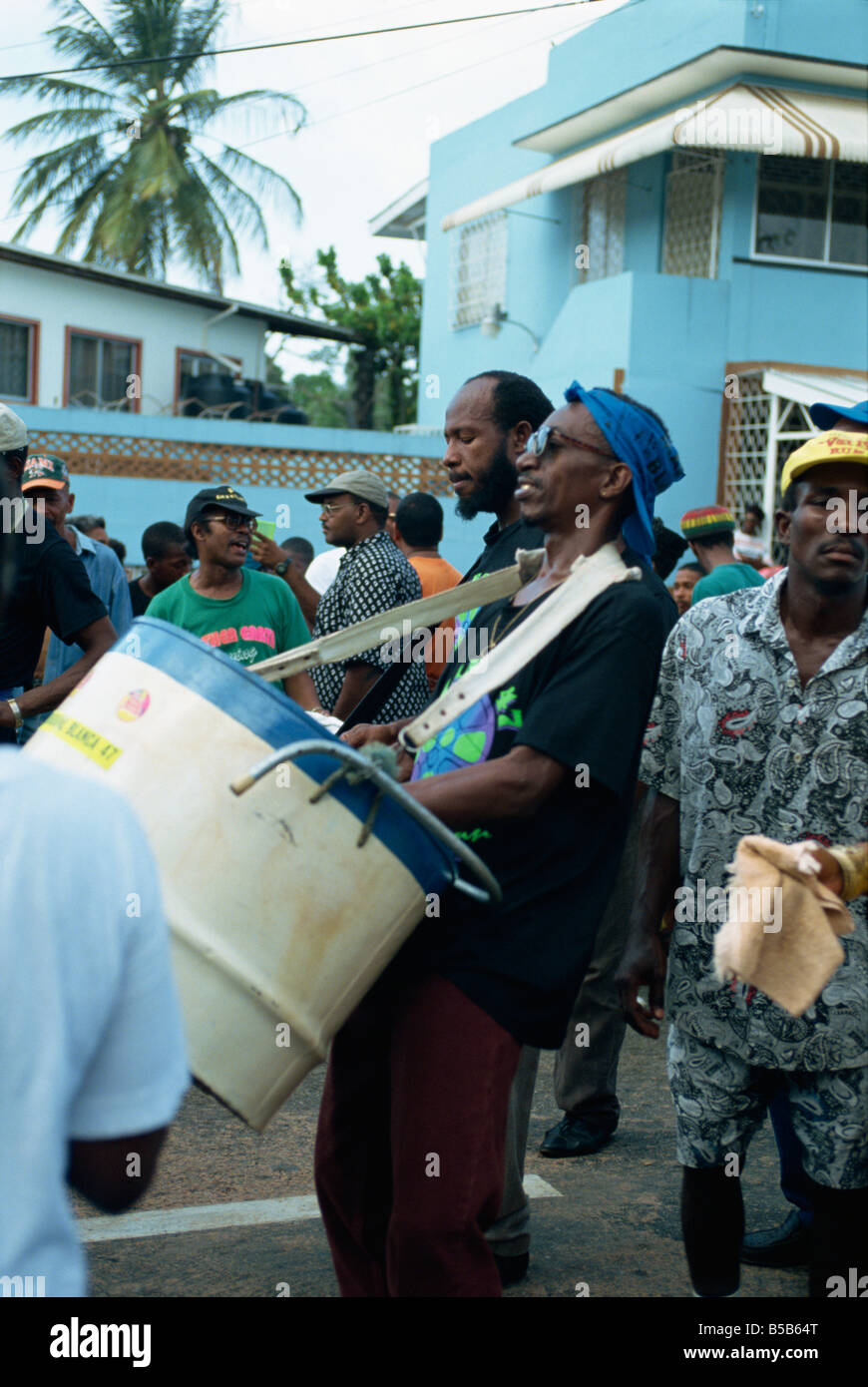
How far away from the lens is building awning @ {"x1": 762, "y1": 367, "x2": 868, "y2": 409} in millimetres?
13555

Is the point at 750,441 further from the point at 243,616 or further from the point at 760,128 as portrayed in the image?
the point at 243,616

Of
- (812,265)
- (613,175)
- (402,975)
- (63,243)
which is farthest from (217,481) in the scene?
(402,975)

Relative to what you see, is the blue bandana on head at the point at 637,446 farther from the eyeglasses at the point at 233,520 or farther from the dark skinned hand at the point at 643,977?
the eyeglasses at the point at 233,520

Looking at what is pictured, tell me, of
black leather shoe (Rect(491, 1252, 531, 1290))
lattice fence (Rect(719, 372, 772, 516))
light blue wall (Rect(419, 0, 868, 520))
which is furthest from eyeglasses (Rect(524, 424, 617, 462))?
lattice fence (Rect(719, 372, 772, 516))

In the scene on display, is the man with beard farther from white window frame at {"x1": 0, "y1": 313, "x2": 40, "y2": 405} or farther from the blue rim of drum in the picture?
white window frame at {"x1": 0, "y1": 313, "x2": 40, "y2": 405}

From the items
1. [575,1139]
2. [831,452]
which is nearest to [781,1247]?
[575,1139]

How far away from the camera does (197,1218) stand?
3.60 metres

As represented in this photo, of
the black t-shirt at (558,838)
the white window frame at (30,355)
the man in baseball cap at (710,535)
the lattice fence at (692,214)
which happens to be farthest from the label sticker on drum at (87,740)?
the white window frame at (30,355)

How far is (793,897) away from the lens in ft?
7.53
